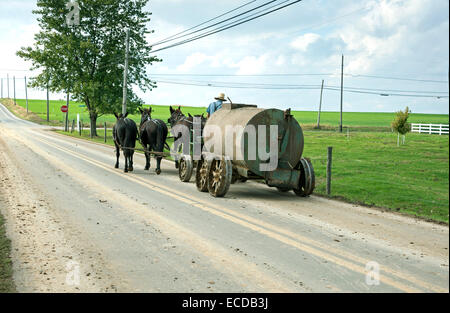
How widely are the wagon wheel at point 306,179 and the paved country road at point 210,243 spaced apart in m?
0.26

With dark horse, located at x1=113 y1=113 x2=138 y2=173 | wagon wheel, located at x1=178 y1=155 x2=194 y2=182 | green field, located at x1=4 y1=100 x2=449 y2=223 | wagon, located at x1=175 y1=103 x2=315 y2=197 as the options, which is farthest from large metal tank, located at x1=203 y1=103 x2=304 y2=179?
dark horse, located at x1=113 y1=113 x2=138 y2=173

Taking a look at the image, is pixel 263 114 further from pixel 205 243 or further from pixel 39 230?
pixel 39 230

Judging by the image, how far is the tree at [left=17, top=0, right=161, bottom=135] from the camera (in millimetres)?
39938

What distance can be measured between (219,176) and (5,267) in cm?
582

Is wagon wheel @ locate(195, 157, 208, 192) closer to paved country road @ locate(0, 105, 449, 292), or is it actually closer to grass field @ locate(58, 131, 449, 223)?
paved country road @ locate(0, 105, 449, 292)

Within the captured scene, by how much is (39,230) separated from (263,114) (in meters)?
5.41

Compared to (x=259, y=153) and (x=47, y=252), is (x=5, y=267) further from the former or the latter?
(x=259, y=153)

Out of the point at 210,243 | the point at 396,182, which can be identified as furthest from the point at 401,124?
the point at 210,243

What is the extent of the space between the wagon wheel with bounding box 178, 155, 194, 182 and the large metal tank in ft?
6.28

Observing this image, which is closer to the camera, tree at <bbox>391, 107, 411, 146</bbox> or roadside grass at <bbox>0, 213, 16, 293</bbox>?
roadside grass at <bbox>0, 213, 16, 293</bbox>

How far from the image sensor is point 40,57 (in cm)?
4038

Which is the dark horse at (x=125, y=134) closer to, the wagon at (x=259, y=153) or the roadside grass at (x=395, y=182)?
the wagon at (x=259, y=153)

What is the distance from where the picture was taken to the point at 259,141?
9969 mm
